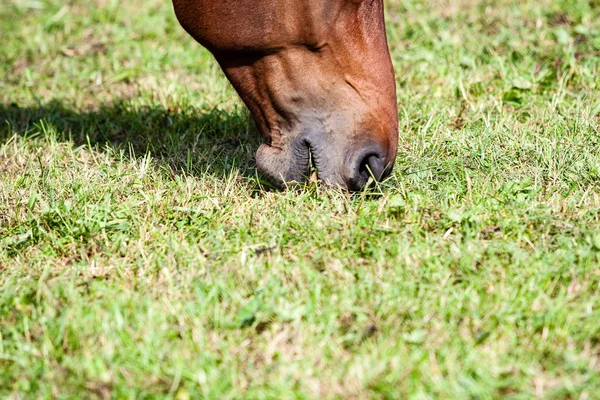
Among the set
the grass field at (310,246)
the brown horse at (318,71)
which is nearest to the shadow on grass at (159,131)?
the grass field at (310,246)

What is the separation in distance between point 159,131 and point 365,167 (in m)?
1.54

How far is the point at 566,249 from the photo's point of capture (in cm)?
244

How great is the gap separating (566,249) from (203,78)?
2.50 meters

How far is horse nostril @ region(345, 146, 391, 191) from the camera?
2.59m

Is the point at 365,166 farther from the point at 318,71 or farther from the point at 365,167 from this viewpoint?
the point at 318,71

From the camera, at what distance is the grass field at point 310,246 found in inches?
79.1

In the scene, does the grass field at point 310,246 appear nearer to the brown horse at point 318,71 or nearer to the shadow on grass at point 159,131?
the shadow on grass at point 159,131

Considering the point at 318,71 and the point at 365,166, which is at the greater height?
the point at 318,71

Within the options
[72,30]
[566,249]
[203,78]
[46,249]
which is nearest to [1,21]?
[72,30]

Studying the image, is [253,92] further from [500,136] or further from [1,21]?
[1,21]

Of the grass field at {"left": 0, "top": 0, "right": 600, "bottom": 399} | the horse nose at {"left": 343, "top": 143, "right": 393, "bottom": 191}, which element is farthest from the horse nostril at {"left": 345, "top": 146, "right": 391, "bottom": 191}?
the grass field at {"left": 0, "top": 0, "right": 600, "bottom": 399}

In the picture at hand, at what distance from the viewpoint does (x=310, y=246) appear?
257 centimetres

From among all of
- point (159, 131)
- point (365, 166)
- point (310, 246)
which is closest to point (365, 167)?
point (365, 166)

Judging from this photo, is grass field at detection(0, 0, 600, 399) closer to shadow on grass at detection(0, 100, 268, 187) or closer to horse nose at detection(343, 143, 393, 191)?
shadow on grass at detection(0, 100, 268, 187)
